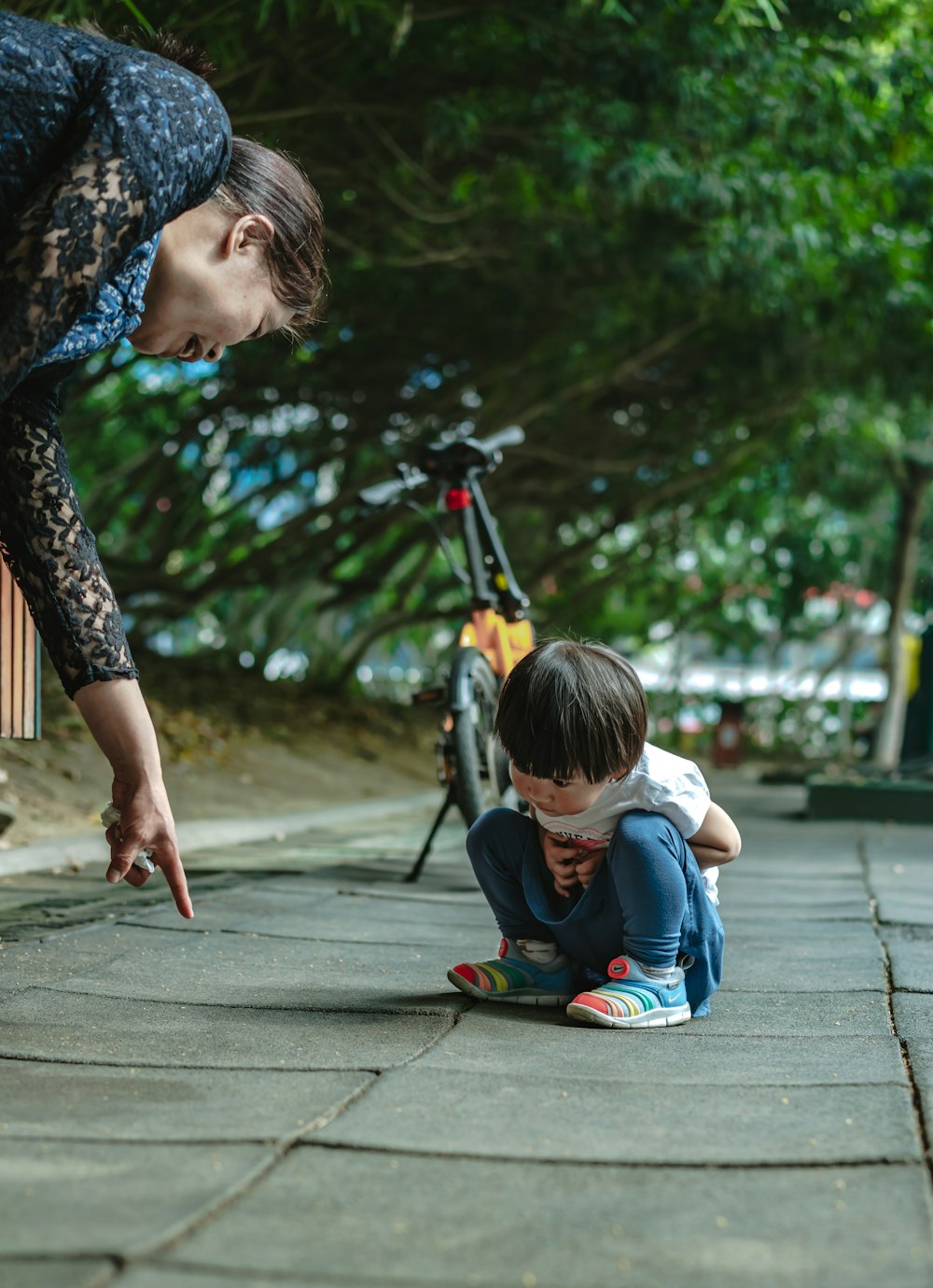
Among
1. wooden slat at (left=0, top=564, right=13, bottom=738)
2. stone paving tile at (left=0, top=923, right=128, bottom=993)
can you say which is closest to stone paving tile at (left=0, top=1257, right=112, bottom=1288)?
stone paving tile at (left=0, top=923, right=128, bottom=993)

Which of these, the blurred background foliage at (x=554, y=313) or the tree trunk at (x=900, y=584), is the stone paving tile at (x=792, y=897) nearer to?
the blurred background foliage at (x=554, y=313)

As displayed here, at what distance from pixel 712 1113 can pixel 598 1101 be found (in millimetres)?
166

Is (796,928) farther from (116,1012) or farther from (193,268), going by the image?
(193,268)

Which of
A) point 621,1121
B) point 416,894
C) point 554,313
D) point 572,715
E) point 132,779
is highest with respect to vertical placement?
point 554,313

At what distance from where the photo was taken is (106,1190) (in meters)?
1.63

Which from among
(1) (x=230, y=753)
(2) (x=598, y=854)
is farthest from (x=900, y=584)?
(2) (x=598, y=854)

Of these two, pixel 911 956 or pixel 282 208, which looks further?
pixel 911 956

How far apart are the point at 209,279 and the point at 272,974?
5.46ft

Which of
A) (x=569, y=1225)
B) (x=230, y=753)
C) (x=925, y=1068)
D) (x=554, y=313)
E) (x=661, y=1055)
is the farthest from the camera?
(x=554, y=313)

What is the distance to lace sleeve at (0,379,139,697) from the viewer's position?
7.14ft

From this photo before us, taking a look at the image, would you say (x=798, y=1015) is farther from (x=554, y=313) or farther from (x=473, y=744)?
(x=554, y=313)

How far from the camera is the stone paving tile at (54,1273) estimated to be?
1354 millimetres

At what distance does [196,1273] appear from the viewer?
54.8 inches

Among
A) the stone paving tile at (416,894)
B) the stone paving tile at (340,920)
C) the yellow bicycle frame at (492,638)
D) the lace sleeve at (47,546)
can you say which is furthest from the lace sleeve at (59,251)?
the yellow bicycle frame at (492,638)
